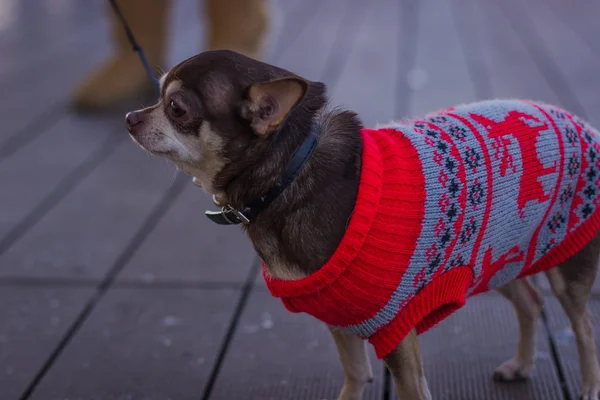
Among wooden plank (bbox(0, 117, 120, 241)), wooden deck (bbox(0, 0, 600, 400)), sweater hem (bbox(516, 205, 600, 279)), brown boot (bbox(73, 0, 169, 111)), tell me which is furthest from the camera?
brown boot (bbox(73, 0, 169, 111))

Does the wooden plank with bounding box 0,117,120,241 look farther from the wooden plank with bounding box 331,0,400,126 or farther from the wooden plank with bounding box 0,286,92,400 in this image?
the wooden plank with bounding box 331,0,400,126

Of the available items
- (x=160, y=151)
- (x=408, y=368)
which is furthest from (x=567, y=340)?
(x=160, y=151)

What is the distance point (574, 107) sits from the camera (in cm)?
568

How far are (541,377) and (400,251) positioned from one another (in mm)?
1130

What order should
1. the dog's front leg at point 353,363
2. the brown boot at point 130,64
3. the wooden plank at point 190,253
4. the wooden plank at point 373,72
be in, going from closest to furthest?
the dog's front leg at point 353,363, the wooden plank at point 190,253, the wooden plank at point 373,72, the brown boot at point 130,64

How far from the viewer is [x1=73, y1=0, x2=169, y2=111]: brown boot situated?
6332mm

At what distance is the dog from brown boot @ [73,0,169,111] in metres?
4.14

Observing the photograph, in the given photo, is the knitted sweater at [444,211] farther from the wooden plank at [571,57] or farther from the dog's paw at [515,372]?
the wooden plank at [571,57]

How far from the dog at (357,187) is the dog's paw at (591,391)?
0.71m

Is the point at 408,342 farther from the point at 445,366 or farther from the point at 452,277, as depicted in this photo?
the point at 445,366

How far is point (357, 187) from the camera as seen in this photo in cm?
230

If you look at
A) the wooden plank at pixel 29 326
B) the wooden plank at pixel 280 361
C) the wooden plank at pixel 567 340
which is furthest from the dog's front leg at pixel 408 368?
the wooden plank at pixel 29 326

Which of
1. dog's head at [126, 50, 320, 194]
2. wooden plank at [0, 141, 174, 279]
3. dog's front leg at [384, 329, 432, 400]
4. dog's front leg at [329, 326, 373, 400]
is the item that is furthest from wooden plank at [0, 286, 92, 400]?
dog's front leg at [384, 329, 432, 400]

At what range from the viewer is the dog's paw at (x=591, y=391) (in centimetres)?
284
